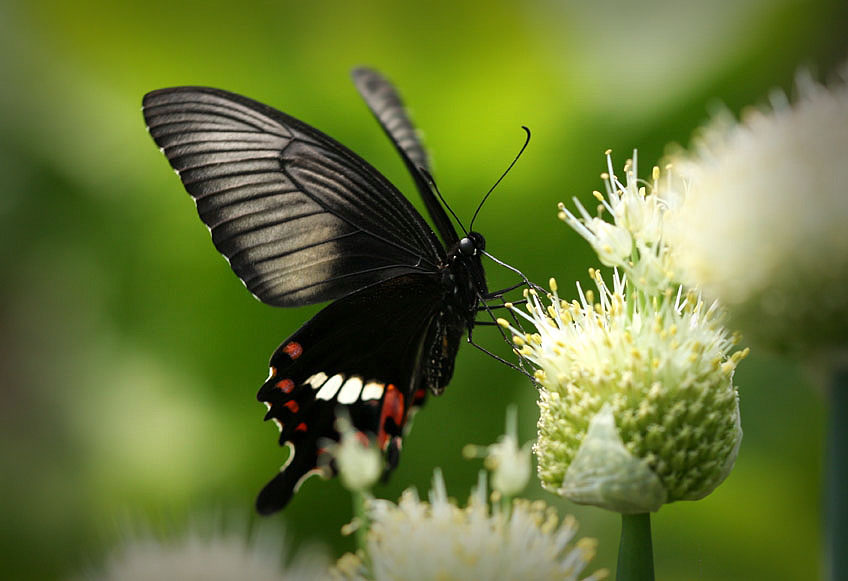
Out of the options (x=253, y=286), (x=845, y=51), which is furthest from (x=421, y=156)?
(x=845, y=51)

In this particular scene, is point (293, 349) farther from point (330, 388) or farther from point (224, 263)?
point (224, 263)

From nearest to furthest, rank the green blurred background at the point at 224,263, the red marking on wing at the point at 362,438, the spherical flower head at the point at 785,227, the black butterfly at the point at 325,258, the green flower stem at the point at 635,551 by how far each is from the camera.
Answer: the spherical flower head at the point at 785,227 < the green flower stem at the point at 635,551 < the red marking on wing at the point at 362,438 < the black butterfly at the point at 325,258 < the green blurred background at the point at 224,263

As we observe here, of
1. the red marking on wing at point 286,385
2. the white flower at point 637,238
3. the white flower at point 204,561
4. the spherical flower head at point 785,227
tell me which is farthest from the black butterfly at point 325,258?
the spherical flower head at point 785,227

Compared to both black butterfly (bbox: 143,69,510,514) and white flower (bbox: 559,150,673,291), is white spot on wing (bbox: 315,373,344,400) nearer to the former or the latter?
black butterfly (bbox: 143,69,510,514)

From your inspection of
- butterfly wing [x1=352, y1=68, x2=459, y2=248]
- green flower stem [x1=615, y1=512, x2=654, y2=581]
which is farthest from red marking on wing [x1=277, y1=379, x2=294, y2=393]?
green flower stem [x1=615, y1=512, x2=654, y2=581]

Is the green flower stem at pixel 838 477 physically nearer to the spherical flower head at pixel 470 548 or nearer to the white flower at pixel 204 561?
the spherical flower head at pixel 470 548

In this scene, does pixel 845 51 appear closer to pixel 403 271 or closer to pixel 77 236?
pixel 403 271
